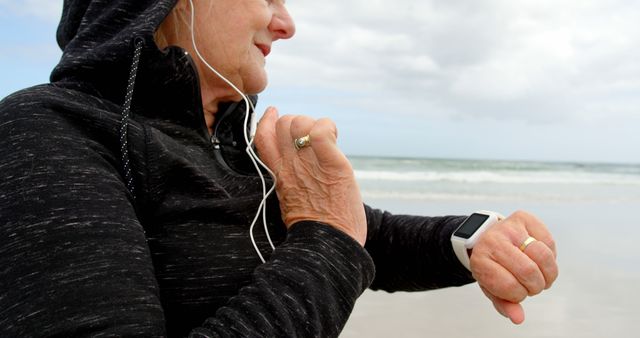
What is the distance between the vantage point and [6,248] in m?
0.85

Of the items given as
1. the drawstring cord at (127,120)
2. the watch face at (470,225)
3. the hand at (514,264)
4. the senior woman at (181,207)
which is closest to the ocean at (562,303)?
the senior woman at (181,207)

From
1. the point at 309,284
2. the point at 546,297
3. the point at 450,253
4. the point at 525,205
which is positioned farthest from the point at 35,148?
the point at 525,205

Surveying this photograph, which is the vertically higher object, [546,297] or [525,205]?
[546,297]

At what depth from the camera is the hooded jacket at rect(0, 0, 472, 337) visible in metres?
0.85

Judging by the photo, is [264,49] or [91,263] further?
[264,49]

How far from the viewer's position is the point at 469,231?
1.41 meters

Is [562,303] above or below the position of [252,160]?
below

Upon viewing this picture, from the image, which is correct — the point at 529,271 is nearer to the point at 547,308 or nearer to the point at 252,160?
the point at 252,160

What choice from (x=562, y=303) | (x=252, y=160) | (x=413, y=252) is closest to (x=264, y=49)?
(x=252, y=160)

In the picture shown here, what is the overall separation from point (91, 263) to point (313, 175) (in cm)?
51

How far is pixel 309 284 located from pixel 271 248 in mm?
318

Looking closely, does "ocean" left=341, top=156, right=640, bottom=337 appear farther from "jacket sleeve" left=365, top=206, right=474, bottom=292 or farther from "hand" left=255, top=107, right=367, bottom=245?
"hand" left=255, top=107, right=367, bottom=245

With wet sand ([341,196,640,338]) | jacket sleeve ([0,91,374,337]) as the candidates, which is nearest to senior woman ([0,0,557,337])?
jacket sleeve ([0,91,374,337])

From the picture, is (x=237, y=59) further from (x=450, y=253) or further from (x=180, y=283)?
(x=450, y=253)
